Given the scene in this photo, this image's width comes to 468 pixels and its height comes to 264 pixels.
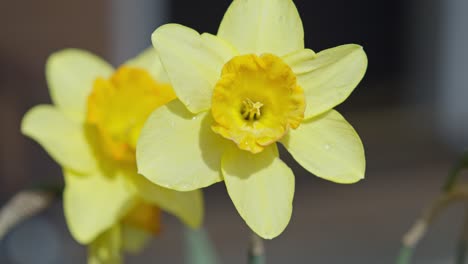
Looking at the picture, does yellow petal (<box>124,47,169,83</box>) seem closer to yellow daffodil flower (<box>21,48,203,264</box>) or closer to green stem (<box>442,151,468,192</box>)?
yellow daffodil flower (<box>21,48,203,264</box>)

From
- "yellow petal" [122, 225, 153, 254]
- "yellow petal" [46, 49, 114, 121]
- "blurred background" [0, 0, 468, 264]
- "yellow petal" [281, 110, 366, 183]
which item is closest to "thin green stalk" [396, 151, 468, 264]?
"yellow petal" [281, 110, 366, 183]

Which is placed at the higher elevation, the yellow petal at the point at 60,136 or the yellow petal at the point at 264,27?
the yellow petal at the point at 264,27

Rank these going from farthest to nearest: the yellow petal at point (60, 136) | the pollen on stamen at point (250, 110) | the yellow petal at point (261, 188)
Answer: the yellow petal at point (60, 136)
the pollen on stamen at point (250, 110)
the yellow petal at point (261, 188)

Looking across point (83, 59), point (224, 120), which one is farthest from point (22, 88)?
point (224, 120)

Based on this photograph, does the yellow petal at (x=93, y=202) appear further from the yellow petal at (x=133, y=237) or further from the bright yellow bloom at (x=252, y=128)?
the bright yellow bloom at (x=252, y=128)

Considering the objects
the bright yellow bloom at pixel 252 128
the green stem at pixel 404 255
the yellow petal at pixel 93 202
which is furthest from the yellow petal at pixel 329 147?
the yellow petal at pixel 93 202

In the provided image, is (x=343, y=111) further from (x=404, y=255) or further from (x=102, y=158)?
(x=404, y=255)

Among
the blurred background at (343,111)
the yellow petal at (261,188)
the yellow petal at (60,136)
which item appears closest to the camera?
the yellow petal at (261,188)
